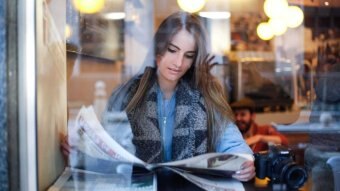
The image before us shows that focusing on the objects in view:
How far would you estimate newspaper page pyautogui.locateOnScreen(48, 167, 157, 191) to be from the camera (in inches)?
41.7

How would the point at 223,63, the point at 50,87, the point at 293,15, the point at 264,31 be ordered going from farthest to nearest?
the point at 264,31 < the point at 223,63 < the point at 293,15 < the point at 50,87

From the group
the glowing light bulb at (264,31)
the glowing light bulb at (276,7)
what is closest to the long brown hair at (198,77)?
the glowing light bulb at (276,7)

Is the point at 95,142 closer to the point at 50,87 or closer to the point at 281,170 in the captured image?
the point at 50,87

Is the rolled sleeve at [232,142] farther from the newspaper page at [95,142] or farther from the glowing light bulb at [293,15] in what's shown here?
the glowing light bulb at [293,15]

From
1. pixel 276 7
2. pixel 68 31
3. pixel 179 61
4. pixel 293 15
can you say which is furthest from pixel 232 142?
pixel 293 15

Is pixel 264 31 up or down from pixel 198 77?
up

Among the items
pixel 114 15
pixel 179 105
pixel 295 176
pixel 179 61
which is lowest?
pixel 295 176

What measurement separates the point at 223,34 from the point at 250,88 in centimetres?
69

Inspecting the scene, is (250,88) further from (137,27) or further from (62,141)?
(62,141)

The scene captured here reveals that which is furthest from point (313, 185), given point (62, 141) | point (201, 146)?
point (62, 141)

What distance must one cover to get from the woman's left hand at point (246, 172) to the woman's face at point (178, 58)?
38 cm

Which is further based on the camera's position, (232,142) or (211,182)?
(232,142)

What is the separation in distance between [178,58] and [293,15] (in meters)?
2.87

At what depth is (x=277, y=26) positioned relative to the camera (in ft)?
15.6
